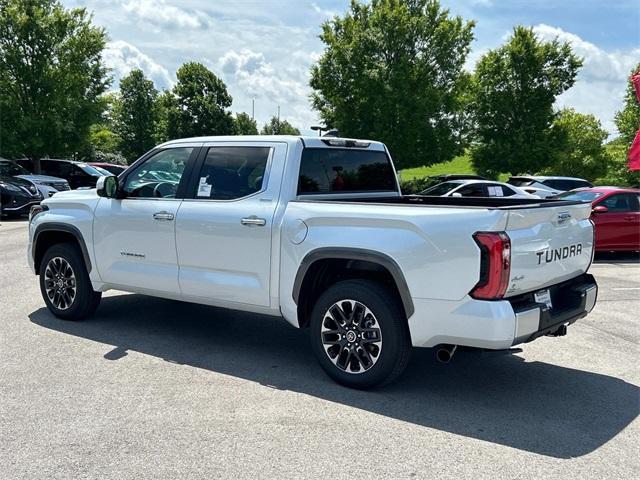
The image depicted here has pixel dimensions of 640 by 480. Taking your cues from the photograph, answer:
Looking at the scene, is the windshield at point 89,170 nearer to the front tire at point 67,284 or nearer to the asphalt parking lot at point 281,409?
the front tire at point 67,284

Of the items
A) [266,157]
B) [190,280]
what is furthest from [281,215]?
[190,280]

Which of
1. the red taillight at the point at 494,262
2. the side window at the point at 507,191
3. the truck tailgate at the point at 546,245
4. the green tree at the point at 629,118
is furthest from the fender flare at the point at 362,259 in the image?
the green tree at the point at 629,118

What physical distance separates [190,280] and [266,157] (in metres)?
1.29

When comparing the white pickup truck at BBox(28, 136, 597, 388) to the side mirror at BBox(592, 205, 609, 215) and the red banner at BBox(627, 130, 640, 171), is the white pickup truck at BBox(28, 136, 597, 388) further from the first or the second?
the side mirror at BBox(592, 205, 609, 215)

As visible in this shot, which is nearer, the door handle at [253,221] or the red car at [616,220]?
the door handle at [253,221]

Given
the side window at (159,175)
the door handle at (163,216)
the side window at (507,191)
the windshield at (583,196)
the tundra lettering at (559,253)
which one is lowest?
the side window at (507,191)

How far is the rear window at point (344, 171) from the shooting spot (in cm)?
513

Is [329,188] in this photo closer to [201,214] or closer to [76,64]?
[201,214]

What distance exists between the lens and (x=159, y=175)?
19.2 feet

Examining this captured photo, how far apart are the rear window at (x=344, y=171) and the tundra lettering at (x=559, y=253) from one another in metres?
1.92

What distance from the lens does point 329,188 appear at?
209 inches

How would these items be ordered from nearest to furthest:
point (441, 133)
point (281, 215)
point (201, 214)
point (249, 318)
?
point (281, 215) → point (201, 214) → point (249, 318) → point (441, 133)

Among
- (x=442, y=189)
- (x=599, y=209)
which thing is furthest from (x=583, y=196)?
(x=442, y=189)

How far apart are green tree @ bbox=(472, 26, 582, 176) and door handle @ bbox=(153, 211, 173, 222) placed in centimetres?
2531
